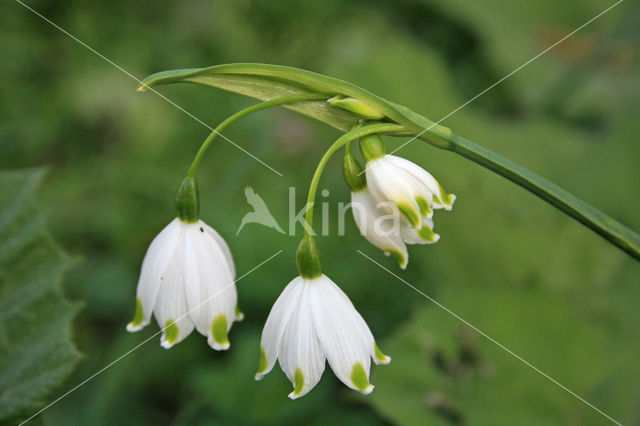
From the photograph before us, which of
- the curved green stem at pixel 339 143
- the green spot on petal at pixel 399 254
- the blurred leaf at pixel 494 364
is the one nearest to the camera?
the curved green stem at pixel 339 143

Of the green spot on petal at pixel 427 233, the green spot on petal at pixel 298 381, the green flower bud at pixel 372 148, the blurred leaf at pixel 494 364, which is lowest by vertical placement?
the blurred leaf at pixel 494 364

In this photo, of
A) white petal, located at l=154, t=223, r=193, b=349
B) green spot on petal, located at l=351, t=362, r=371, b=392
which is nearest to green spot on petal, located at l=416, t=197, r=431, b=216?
green spot on petal, located at l=351, t=362, r=371, b=392

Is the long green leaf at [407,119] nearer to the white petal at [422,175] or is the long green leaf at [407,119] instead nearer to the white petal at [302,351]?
the white petal at [422,175]

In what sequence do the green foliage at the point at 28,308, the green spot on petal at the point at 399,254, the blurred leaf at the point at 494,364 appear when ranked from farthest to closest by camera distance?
the blurred leaf at the point at 494,364, the green foliage at the point at 28,308, the green spot on petal at the point at 399,254

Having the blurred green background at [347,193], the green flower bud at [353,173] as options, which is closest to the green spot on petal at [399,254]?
Result: the green flower bud at [353,173]

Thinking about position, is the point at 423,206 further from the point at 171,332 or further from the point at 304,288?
the point at 171,332

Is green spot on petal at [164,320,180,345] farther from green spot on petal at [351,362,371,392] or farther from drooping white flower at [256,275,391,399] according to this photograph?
green spot on petal at [351,362,371,392]

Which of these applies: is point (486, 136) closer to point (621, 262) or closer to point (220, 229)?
point (621, 262)

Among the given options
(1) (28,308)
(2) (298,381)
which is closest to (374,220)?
(2) (298,381)
